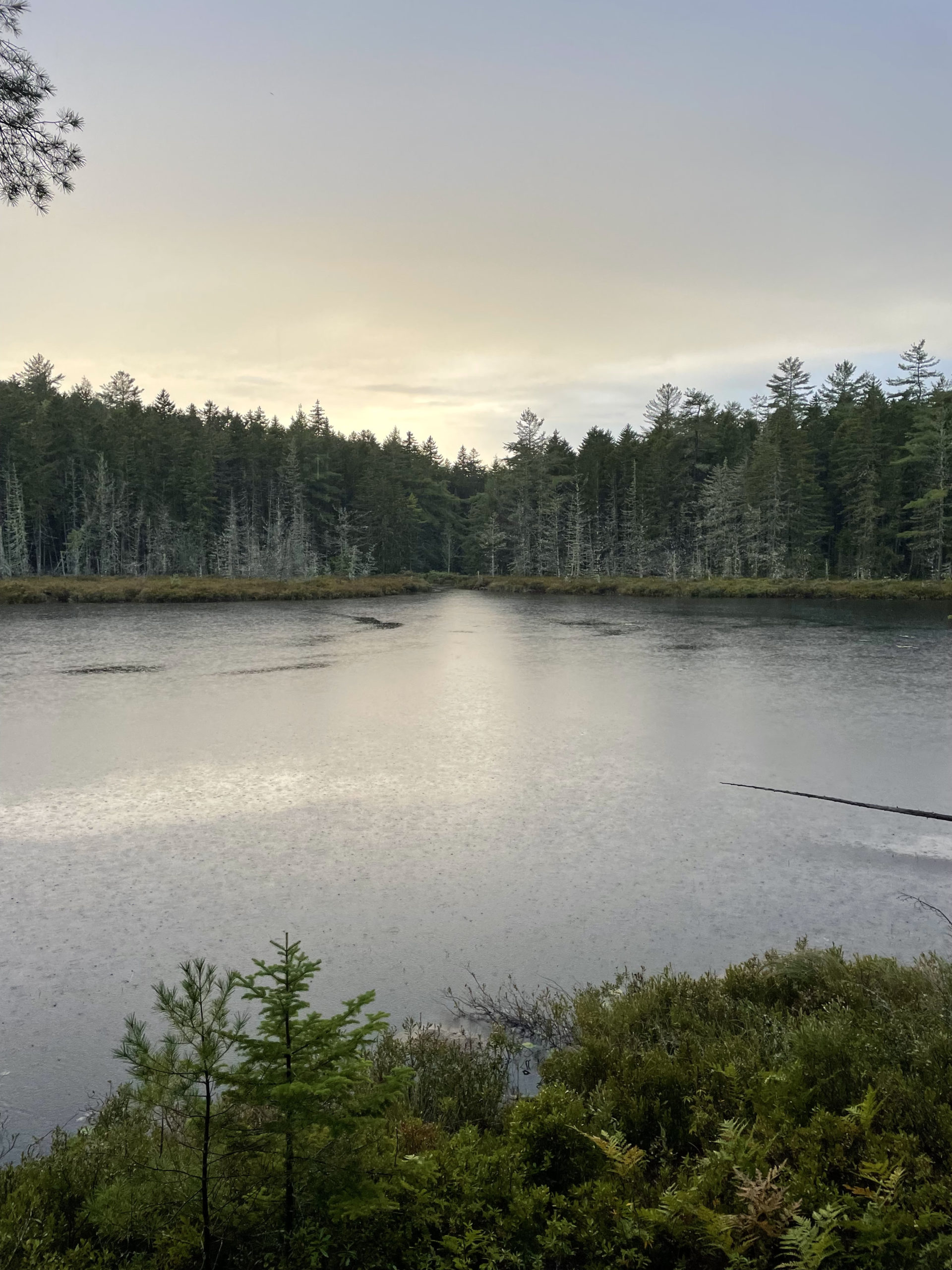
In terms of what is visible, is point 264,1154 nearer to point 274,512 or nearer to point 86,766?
point 86,766

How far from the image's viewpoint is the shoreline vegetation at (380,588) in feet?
157

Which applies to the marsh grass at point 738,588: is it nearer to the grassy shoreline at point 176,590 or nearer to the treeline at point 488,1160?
the grassy shoreline at point 176,590

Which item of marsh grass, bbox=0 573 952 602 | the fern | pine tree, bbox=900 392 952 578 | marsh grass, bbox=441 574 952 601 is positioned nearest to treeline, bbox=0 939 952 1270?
the fern

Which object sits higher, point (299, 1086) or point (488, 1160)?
point (299, 1086)

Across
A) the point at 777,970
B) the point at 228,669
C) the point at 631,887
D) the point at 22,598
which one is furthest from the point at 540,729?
the point at 22,598

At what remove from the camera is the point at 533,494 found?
8300 centimetres

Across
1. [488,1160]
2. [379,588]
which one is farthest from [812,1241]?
[379,588]

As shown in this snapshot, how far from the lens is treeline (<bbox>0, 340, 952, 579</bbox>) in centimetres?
6134

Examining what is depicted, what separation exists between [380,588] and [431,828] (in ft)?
175

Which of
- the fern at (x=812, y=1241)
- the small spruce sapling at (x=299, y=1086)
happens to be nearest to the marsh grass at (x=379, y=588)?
the small spruce sapling at (x=299, y=1086)

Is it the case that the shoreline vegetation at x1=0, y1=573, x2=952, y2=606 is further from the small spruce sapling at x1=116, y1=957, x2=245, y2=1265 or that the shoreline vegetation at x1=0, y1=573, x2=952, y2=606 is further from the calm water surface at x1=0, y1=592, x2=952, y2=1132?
the small spruce sapling at x1=116, y1=957, x2=245, y2=1265

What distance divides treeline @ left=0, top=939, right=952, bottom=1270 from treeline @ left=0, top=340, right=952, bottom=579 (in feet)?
188

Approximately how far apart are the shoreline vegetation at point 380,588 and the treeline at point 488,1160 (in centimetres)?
4696

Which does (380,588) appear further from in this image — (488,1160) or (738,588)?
(488,1160)
